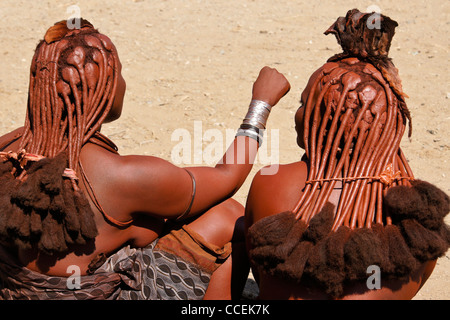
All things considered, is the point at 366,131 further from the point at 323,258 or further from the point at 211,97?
the point at 211,97

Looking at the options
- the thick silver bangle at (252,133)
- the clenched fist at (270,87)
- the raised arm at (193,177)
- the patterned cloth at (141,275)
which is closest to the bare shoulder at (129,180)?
the raised arm at (193,177)

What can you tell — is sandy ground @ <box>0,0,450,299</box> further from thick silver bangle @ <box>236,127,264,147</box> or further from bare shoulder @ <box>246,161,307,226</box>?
bare shoulder @ <box>246,161,307,226</box>

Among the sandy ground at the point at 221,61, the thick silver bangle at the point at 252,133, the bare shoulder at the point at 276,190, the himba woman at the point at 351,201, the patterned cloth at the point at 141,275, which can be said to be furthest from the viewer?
the sandy ground at the point at 221,61

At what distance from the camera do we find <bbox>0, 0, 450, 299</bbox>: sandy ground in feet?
17.4

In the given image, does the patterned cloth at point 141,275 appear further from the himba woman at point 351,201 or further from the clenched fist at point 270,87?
the clenched fist at point 270,87

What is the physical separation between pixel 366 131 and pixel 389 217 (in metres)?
0.38

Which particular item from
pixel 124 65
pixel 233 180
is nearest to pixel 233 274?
pixel 233 180

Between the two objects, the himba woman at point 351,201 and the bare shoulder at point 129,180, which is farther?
the bare shoulder at point 129,180

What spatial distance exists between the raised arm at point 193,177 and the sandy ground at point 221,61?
1.03 metres

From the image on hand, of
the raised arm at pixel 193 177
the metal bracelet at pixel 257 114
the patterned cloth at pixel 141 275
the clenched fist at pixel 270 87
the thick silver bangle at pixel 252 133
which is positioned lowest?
the patterned cloth at pixel 141 275

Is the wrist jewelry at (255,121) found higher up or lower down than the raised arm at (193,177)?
higher up

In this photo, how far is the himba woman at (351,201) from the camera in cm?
227

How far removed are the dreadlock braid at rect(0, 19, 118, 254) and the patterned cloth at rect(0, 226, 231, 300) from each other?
21 centimetres

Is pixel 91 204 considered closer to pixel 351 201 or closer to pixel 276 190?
pixel 276 190
